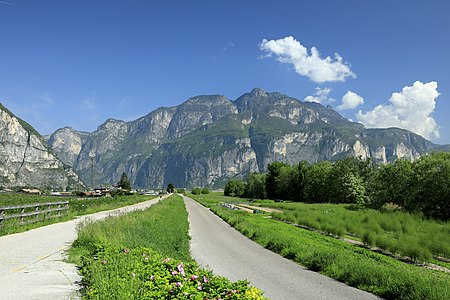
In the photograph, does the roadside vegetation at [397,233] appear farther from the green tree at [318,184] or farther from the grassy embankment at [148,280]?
the green tree at [318,184]

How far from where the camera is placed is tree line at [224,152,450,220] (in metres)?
52.4

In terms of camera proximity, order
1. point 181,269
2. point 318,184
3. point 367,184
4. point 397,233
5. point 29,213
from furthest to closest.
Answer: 1. point 318,184
2. point 367,184
3. point 397,233
4. point 29,213
5. point 181,269

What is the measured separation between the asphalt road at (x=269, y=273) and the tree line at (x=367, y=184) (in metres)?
39.3

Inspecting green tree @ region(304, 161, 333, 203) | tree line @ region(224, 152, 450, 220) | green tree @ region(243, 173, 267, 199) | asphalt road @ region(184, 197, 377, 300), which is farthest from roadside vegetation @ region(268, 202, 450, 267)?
green tree @ region(243, 173, 267, 199)

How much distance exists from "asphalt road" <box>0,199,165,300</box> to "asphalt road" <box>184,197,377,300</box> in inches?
162

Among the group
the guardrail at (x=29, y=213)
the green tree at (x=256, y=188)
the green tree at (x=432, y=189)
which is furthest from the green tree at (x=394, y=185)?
the green tree at (x=256, y=188)

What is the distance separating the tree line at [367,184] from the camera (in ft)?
172

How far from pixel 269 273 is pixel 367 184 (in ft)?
303

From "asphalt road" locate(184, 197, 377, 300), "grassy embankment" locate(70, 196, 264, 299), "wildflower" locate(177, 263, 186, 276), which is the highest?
"wildflower" locate(177, 263, 186, 276)

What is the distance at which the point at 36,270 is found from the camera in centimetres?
1148

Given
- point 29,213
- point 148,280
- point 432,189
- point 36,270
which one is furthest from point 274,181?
point 148,280

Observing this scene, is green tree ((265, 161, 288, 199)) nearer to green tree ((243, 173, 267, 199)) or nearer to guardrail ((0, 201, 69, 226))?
green tree ((243, 173, 267, 199))

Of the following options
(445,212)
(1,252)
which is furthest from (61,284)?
(445,212)

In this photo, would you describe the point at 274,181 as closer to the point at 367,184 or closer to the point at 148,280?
the point at 367,184
